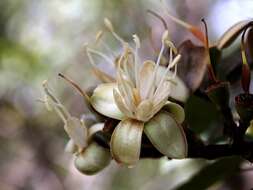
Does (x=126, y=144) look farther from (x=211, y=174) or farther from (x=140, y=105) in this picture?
(x=211, y=174)

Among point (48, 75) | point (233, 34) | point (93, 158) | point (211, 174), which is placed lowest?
point (48, 75)

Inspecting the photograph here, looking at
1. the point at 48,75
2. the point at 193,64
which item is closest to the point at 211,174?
the point at 193,64

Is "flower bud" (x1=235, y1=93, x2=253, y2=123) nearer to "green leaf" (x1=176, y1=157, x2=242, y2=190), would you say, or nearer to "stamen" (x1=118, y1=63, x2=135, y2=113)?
"stamen" (x1=118, y1=63, x2=135, y2=113)

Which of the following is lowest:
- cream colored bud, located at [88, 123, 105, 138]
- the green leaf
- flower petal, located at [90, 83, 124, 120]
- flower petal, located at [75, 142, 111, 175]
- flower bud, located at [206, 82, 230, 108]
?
the green leaf

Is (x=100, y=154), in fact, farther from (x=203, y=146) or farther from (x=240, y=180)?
(x=240, y=180)

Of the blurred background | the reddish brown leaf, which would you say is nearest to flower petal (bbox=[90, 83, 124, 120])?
the reddish brown leaf

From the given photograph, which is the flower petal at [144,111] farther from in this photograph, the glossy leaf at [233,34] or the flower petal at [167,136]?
the glossy leaf at [233,34]

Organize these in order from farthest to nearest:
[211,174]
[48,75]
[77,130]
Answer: [48,75], [211,174], [77,130]

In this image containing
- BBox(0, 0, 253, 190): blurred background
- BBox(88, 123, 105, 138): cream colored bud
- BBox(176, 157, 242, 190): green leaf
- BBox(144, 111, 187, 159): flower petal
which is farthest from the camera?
BBox(0, 0, 253, 190): blurred background

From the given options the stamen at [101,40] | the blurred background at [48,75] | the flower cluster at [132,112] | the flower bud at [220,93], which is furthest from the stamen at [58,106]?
the blurred background at [48,75]
